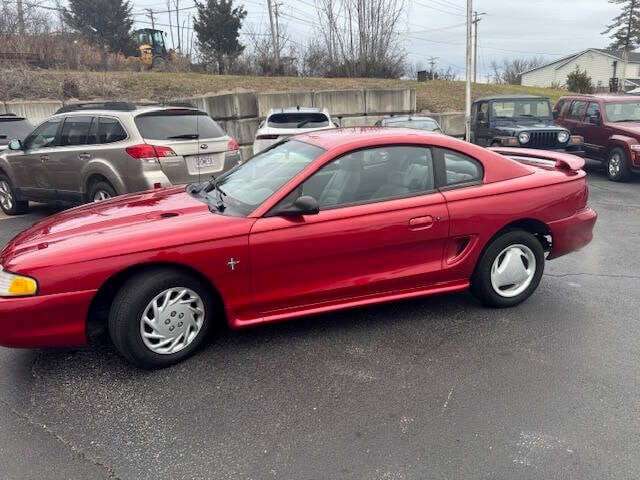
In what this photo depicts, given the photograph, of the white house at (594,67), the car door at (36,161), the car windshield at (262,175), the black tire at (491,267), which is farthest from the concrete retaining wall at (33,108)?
the white house at (594,67)

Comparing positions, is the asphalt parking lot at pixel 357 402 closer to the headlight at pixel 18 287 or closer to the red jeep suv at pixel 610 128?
the headlight at pixel 18 287

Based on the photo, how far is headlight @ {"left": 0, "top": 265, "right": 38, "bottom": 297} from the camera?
2.97 meters

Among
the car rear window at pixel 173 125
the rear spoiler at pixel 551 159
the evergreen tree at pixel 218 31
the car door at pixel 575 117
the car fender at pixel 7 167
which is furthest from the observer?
the evergreen tree at pixel 218 31

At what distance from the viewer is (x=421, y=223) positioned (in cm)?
373

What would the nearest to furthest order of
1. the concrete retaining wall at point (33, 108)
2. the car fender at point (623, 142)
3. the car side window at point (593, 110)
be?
the car fender at point (623, 142) < the car side window at point (593, 110) < the concrete retaining wall at point (33, 108)

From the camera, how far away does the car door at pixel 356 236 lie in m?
3.42

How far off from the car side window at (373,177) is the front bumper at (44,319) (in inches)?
62.6

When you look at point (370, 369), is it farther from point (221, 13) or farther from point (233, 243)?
point (221, 13)

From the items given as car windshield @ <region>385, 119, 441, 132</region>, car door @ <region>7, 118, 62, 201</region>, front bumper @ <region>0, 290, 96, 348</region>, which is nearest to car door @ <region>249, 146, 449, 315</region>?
front bumper @ <region>0, 290, 96, 348</region>

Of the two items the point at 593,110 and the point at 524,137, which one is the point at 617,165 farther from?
the point at 524,137

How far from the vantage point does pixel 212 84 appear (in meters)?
18.0

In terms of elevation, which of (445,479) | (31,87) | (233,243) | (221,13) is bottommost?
(445,479)

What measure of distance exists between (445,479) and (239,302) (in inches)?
65.9

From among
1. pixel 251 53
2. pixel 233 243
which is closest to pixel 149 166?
pixel 233 243
